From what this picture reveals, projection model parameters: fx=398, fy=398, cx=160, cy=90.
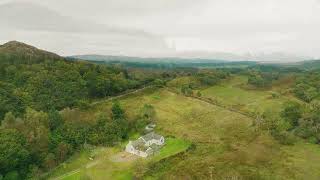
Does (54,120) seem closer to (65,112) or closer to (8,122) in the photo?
(65,112)

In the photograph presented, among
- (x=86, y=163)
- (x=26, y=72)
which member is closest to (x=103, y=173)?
(x=86, y=163)

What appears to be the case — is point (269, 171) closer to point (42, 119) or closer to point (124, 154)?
point (124, 154)

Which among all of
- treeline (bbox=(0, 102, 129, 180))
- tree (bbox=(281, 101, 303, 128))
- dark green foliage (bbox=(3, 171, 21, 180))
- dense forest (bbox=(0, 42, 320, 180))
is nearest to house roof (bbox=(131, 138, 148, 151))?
dense forest (bbox=(0, 42, 320, 180))

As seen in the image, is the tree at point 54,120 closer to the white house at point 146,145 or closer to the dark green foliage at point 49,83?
the dark green foliage at point 49,83

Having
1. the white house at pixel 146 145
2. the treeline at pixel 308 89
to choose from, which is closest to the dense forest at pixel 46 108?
the white house at pixel 146 145

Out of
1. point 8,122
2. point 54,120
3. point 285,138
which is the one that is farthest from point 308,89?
point 8,122

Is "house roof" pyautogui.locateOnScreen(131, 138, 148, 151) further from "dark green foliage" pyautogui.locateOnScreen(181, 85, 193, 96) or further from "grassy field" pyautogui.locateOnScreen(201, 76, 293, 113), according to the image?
"dark green foliage" pyautogui.locateOnScreen(181, 85, 193, 96)
